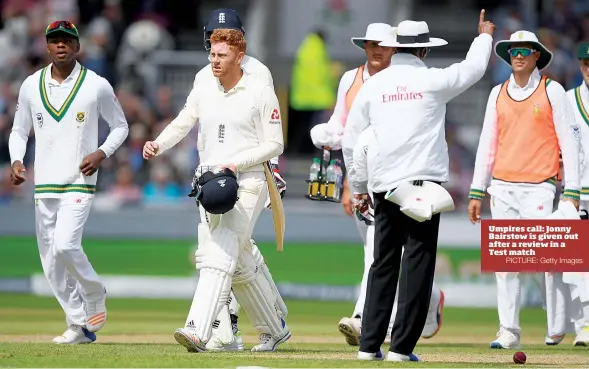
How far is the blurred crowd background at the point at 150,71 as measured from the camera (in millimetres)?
19625

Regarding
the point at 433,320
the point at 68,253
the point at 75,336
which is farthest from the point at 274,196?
the point at 75,336

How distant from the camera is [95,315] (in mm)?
11562

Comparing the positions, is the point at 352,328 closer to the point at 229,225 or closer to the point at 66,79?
the point at 229,225

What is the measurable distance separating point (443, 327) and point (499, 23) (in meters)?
8.69

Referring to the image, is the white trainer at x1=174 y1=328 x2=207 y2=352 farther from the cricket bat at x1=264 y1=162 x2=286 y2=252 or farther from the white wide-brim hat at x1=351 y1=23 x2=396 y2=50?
the white wide-brim hat at x1=351 y1=23 x2=396 y2=50

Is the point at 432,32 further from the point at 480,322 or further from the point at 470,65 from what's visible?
the point at 470,65

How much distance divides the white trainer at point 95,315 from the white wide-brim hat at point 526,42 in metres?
3.99

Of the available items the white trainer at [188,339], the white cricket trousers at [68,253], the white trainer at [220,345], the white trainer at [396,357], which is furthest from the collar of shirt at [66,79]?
the white trainer at [396,357]

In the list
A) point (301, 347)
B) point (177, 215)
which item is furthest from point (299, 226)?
point (301, 347)

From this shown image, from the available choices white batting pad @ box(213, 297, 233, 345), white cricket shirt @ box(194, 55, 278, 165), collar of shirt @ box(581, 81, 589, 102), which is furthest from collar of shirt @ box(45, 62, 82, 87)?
collar of shirt @ box(581, 81, 589, 102)

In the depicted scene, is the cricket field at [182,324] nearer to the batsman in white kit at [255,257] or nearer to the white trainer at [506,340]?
the white trainer at [506,340]

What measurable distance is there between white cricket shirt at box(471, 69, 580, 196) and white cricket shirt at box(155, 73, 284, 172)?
7.63 feet

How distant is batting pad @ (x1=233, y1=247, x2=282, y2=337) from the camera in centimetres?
1022

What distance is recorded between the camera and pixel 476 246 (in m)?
18.3
